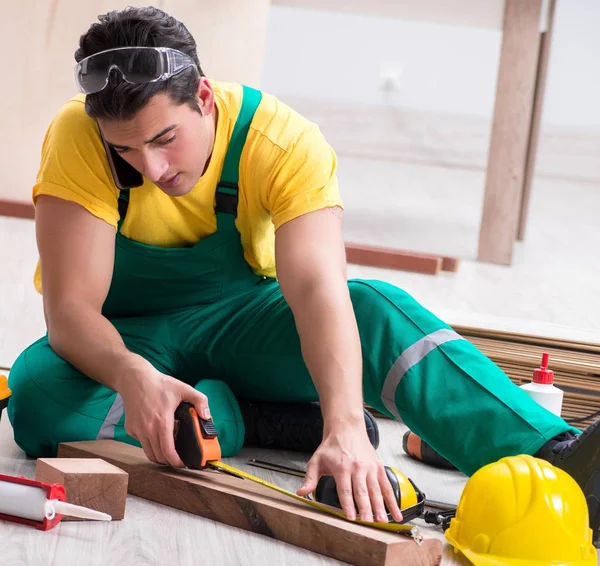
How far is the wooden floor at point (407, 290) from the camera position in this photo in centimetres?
154

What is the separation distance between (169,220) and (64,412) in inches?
17.9

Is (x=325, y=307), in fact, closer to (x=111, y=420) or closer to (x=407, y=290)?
(x=111, y=420)

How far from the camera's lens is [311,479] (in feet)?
5.21

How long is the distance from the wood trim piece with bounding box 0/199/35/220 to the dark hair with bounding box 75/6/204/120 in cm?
382

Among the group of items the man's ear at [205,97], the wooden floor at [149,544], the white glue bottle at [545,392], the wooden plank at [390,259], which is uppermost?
the man's ear at [205,97]

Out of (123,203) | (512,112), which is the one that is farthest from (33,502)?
(512,112)

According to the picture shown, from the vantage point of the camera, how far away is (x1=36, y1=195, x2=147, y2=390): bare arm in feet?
6.14

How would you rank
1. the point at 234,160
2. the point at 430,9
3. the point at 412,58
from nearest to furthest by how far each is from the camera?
the point at 234,160, the point at 430,9, the point at 412,58

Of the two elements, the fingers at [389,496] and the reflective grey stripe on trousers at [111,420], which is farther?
the reflective grey stripe on trousers at [111,420]

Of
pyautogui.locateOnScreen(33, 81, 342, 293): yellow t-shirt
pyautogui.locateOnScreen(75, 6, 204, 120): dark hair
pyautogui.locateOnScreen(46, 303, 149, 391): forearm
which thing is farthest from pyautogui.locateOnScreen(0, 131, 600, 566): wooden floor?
pyautogui.locateOnScreen(75, 6, 204, 120): dark hair

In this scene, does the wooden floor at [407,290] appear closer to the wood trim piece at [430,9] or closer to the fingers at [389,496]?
the fingers at [389,496]

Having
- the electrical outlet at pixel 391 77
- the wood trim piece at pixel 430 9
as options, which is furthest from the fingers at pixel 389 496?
the electrical outlet at pixel 391 77

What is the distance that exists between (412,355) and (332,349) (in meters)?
0.21

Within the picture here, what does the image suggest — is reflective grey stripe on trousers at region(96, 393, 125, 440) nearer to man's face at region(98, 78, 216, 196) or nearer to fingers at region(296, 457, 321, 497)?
man's face at region(98, 78, 216, 196)
